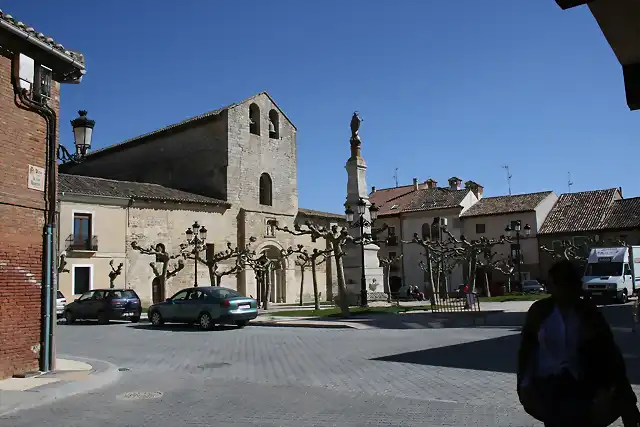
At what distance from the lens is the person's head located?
3533 mm

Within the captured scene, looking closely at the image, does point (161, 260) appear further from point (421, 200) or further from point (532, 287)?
point (421, 200)

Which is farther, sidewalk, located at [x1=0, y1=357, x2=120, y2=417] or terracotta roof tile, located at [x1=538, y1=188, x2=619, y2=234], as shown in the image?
terracotta roof tile, located at [x1=538, y1=188, x2=619, y2=234]

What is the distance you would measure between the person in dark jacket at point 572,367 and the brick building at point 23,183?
328 inches

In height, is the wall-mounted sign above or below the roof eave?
below

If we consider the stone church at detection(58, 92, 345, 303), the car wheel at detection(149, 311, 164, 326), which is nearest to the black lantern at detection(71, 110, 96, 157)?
the car wheel at detection(149, 311, 164, 326)

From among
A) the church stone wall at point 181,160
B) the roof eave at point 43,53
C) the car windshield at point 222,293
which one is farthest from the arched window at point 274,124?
the roof eave at point 43,53

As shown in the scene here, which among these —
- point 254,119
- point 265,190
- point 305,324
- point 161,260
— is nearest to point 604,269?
point 305,324

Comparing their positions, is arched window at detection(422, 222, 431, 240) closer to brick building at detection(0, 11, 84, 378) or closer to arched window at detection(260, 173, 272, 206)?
arched window at detection(260, 173, 272, 206)

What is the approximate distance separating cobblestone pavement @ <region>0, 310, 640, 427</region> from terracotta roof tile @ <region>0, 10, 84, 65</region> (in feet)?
19.0

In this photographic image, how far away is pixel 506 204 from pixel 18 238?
48608mm

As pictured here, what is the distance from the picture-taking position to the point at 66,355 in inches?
513

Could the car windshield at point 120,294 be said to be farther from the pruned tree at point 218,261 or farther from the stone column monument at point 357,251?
the stone column monument at point 357,251

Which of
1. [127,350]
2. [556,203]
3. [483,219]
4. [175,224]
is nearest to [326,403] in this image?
[127,350]

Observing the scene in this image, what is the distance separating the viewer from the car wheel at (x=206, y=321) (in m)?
19.1
